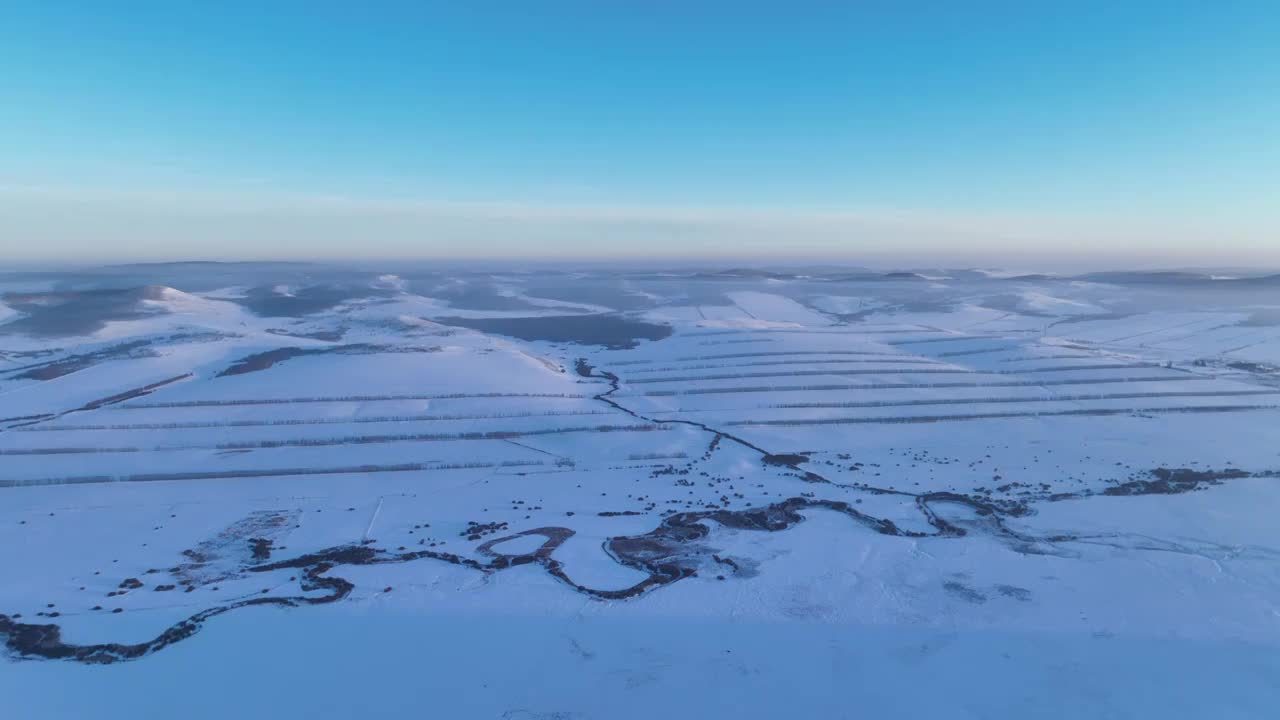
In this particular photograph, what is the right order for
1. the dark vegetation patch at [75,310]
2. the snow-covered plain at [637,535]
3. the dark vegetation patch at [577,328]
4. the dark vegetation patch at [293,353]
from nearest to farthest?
the snow-covered plain at [637,535] < the dark vegetation patch at [293,353] < the dark vegetation patch at [75,310] < the dark vegetation patch at [577,328]

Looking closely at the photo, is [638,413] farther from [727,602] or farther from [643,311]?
[643,311]

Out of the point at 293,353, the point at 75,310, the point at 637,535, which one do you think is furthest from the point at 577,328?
the point at 75,310

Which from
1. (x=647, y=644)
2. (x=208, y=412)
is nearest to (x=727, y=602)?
(x=647, y=644)

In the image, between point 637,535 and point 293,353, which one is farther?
point 293,353

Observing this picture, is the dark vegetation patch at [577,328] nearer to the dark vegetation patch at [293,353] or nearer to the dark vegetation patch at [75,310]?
the dark vegetation patch at [293,353]

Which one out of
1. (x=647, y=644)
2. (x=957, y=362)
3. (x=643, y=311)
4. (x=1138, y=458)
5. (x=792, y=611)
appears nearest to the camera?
(x=647, y=644)

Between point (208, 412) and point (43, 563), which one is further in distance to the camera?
point (208, 412)

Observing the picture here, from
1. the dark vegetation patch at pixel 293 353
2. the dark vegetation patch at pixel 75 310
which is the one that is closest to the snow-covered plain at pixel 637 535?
the dark vegetation patch at pixel 293 353

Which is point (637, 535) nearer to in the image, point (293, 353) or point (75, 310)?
point (293, 353)
